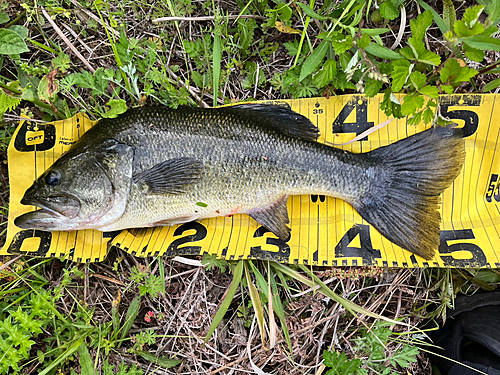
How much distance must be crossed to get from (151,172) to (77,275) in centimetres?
127

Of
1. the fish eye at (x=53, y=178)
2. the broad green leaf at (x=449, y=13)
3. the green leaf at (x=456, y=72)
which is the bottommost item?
the fish eye at (x=53, y=178)

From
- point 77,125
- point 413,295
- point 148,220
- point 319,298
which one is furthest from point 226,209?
point 413,295

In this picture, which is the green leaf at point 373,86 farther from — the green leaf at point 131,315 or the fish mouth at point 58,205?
the green leaf at point 131,315

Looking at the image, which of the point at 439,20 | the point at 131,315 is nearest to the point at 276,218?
the point at 131,315

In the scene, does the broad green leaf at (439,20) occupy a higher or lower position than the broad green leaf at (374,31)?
higher

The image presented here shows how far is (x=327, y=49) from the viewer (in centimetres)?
276

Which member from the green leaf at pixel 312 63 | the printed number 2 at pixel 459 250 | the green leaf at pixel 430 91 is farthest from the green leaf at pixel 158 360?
the green leaf at pixel 430 91

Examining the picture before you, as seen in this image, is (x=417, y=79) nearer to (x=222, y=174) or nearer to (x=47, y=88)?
(x=222, y=174)

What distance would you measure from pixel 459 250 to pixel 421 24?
1.90 m

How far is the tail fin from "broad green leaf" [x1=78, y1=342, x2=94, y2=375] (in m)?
2.77

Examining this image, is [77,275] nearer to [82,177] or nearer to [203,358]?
[82,177]

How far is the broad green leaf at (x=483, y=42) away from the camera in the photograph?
6.88ft

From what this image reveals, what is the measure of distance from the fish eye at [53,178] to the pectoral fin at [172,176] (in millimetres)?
652

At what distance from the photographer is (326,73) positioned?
2.65 m
